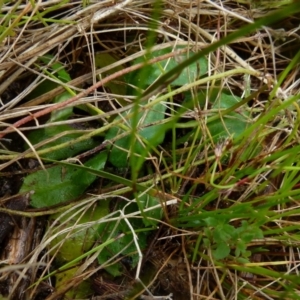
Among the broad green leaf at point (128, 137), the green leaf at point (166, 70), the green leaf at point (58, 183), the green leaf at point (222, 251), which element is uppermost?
the green leaf at point (166, 70)

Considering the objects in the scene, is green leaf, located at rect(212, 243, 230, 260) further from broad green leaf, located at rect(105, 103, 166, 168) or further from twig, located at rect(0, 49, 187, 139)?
twig, located at rect(0, 49, 187, 139)

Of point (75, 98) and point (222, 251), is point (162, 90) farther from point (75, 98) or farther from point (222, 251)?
point (222, 251)

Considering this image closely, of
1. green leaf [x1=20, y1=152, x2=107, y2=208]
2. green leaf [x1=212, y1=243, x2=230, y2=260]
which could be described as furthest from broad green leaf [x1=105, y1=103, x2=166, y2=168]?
green leaf [x1=212, y1=243, x2=230, y2=260]

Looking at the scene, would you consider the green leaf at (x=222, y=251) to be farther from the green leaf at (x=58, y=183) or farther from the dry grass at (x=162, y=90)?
the green leaf at (x=58, y=183)

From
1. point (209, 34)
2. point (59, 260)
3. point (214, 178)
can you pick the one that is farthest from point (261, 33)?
point (59, 260)

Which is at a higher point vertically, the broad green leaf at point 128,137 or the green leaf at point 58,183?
the broad green leaf at point 128,137

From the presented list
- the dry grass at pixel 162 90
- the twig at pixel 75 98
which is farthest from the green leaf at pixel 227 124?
the twig at pixel 75 98

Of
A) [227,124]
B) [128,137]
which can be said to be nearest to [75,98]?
[128,137]

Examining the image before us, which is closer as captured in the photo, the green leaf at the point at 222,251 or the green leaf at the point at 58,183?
the green leaf at the point at 222,251

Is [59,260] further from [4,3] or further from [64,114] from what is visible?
[4,3]
